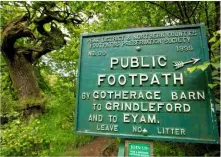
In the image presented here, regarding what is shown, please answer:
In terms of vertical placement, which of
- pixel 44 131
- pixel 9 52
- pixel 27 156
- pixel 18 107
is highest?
pixel 9 52

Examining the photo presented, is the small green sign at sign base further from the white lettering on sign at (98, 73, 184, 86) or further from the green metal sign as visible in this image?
the white lettering on sign at (98, 73, 184, 86)

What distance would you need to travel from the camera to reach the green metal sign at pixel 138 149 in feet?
8.60

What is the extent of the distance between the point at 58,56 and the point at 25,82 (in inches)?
86.0

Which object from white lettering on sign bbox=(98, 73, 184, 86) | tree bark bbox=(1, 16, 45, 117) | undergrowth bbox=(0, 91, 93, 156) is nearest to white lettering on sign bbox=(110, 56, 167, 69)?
white lettering on sign bbox=(98, 73, 184, 86)

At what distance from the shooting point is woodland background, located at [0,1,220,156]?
4707 millimetres

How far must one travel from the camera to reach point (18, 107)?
659 centimetres

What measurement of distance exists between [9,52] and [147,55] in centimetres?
574

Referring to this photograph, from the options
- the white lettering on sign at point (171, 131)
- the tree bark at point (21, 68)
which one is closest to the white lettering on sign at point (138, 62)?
the white lettering on sign at point (171, 131)

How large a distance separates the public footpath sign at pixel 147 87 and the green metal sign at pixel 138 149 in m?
0.12

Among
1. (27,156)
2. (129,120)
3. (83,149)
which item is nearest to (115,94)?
(129,120)

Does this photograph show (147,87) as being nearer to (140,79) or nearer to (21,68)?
(140,79)

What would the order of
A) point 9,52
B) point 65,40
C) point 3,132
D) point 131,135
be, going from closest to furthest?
point 131,135 < point 3,132 < point 9,52 < point 65,40

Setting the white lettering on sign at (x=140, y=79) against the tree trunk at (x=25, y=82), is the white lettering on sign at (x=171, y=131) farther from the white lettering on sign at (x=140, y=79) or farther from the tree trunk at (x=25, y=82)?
the tree trunk at (x=25, y=82)

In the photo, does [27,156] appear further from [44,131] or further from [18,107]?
[18,107]
